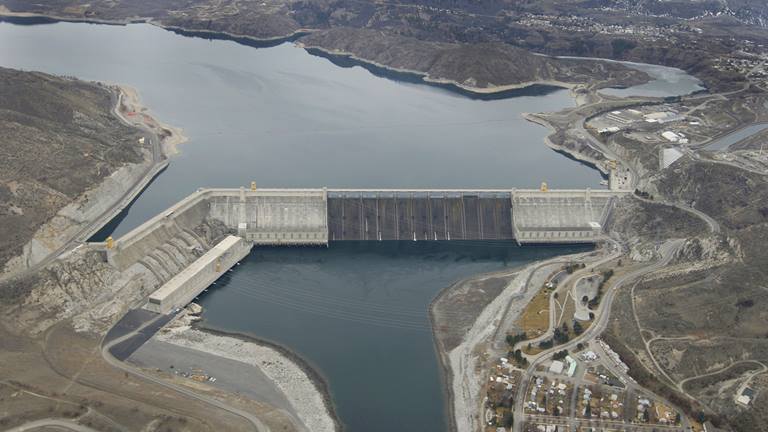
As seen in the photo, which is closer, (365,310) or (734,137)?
A: (365,310)

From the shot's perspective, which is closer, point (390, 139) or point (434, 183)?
point (434, 183)

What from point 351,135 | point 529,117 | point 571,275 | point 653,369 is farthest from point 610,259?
point 529,117

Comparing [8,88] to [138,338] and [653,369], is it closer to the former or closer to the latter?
[138,338]

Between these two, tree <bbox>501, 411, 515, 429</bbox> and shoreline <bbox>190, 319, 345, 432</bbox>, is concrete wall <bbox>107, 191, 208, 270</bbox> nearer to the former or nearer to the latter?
shoreline <bbox>190, 319, 345, 432</bbox>

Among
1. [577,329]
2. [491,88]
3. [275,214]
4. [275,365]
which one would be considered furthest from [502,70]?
[275,365]

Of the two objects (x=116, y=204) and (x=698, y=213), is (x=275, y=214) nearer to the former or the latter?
(x=116, y=204)

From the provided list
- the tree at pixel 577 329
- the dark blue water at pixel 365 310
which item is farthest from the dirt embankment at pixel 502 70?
the tree at pixel 577 329
